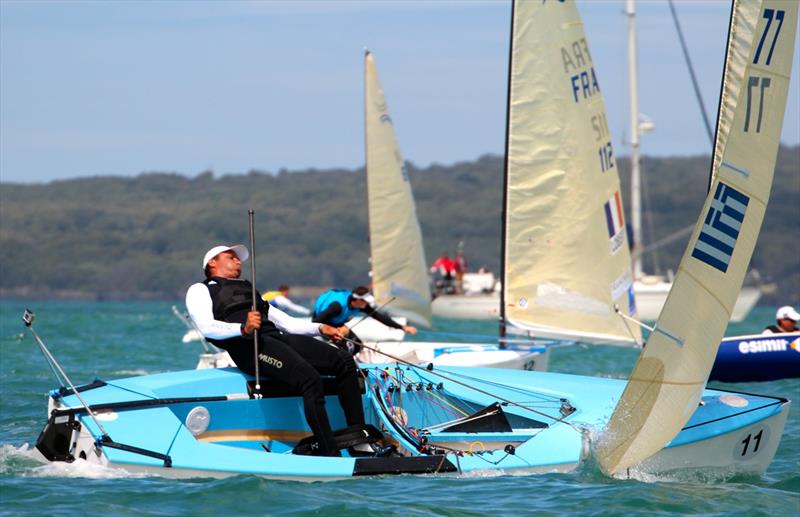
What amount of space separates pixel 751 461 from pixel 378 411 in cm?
205

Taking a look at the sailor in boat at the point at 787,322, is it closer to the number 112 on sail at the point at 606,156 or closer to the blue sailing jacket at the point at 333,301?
the number 112 on sail at the point at 606,156

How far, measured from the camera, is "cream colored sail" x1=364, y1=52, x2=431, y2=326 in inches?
770

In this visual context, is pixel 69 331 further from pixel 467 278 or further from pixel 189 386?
pixel 189 386

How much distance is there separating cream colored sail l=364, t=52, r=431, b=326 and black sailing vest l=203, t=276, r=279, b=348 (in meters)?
12.1

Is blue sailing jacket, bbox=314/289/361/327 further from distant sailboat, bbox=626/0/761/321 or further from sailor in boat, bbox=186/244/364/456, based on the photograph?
distant sailboat, bbox=626/0/761/321

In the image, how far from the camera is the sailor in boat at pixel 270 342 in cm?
691

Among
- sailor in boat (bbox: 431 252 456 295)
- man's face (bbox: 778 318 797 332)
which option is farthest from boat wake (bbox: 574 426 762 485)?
sailor in boat (bbox: 431 252 456 295)

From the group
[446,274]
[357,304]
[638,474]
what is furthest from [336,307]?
[446,274]

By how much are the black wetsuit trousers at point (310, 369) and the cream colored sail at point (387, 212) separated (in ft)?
39.6

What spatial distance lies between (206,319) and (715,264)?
8.65 ft

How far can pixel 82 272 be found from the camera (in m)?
95.7

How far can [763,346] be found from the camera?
42.1 ft

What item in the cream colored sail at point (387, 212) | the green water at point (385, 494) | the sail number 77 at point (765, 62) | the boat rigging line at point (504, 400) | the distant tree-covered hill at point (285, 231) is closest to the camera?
the green water at point (385, 494)

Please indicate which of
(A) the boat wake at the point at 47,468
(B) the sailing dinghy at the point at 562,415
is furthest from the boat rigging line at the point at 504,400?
(A) the boat wake at the point at 47,468
